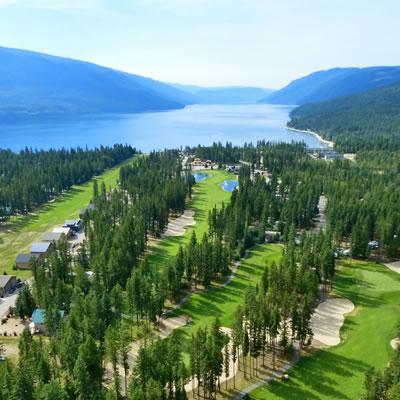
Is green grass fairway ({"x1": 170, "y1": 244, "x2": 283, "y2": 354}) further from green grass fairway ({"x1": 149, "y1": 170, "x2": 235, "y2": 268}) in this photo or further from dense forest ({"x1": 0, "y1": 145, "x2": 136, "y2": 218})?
dense forest ({"x1": 0, "y1": 145, "x2": 136, "y2": 218})

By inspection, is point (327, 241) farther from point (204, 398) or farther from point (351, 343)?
point (204, 398)

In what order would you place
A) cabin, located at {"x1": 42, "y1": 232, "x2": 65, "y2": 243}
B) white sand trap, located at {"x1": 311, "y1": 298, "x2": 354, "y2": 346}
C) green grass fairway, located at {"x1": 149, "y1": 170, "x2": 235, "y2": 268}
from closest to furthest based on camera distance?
white sand trap, located at {"x1": 311, "y1": 298, "x2": 354, "y2": 346}
green grass fairway, located at {"x1": 149, "y1": 170, "x2": 235, "y2": 268}
cabin, located at {"x1": 42, "y1": 232, "x2": 65, "y2": 243}

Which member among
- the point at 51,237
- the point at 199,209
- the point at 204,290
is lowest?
the point at 204,290

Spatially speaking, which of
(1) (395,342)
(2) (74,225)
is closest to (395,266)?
(1) (395,342)

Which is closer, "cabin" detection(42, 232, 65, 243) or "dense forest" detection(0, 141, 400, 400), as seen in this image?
"dense forest" detection(0, 141, 400, 400)

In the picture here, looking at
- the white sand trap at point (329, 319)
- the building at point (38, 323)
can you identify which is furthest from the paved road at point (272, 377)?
the building at point (38, 323)

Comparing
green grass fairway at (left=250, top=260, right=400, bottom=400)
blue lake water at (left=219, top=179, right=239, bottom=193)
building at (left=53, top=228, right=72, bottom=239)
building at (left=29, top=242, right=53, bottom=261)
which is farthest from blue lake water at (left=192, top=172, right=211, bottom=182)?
green grass fairway at (left=250, top=260, right=400, bottom=400)

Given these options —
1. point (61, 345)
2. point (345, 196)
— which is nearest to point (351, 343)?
point (61, 345)

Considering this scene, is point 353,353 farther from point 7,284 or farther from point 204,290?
point 7,284
